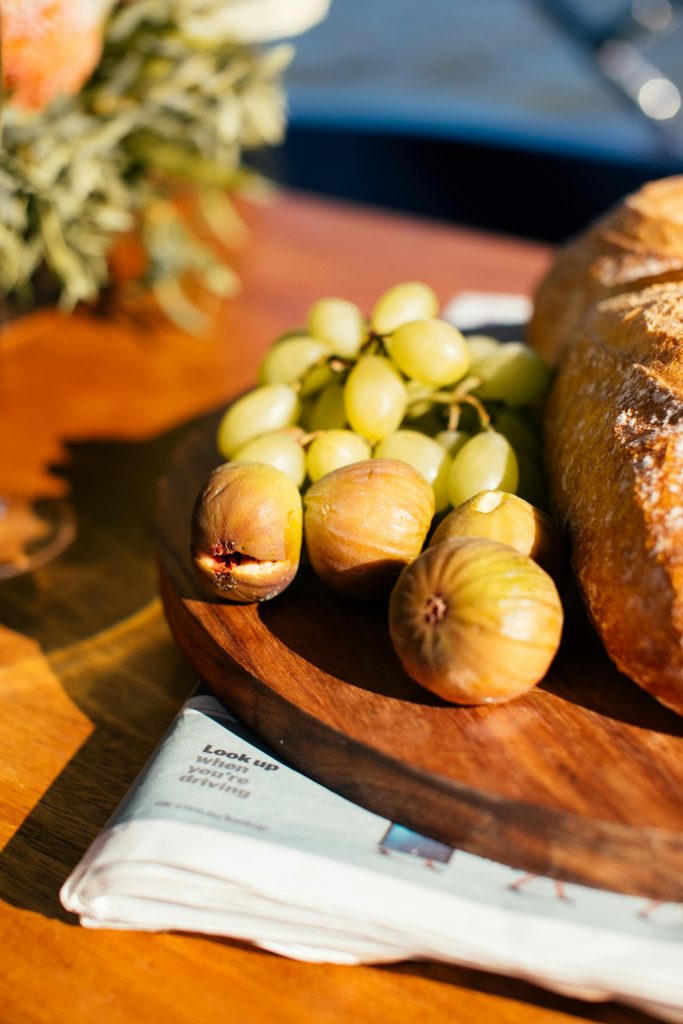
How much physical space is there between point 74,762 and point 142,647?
110 millimetres

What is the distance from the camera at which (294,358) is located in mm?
621

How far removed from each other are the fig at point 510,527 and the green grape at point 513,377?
14 cm

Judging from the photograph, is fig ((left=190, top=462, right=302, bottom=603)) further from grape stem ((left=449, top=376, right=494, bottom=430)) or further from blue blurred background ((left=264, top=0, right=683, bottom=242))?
blue blurred background ((left=264, top=0, right=683, bottom=242))

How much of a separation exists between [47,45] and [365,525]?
1.94ft

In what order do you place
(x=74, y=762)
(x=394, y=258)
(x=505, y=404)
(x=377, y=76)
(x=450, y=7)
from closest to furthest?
(x=74, y=762), (x=505, y=404), (x=394, y=258), (x=377, y=76), (x=450, y=7)

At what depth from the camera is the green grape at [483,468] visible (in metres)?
0.53

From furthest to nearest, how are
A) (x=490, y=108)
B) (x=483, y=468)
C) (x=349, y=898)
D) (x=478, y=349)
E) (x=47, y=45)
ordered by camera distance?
(x=490, y=108) → (x=47, y=45) → (x=478, y=349) → (x=483, y=468) → (x=349, y=898)

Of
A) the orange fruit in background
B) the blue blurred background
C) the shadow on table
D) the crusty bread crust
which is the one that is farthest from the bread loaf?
the blue blurred background

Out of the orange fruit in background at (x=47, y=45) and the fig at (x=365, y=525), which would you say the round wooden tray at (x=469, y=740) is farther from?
the orange fruit in background at (x=47, y=45)

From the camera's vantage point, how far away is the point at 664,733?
0.42 meters

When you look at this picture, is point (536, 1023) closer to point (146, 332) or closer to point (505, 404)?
point (505, 404)

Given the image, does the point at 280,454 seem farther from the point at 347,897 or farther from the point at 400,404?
the point at 347,897

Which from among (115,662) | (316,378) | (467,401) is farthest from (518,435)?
(115,662)

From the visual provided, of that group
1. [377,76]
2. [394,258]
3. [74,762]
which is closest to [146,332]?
[394,258]
